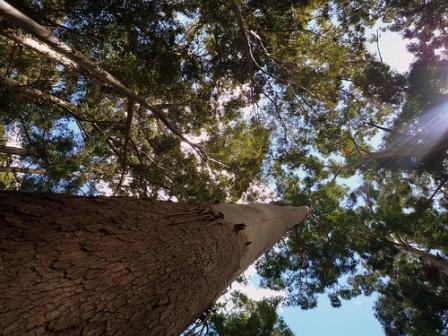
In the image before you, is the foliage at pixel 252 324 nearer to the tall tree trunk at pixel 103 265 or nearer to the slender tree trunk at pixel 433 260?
the tall tree trunk at pixel 103 265

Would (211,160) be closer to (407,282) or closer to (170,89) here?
(170,89)

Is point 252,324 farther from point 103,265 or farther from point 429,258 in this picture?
point 429,258

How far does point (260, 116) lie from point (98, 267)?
8781mm

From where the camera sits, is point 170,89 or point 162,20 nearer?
point 162,20

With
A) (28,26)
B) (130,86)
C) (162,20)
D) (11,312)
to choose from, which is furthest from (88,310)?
(162,20)

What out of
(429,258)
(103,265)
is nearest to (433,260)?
(429,258)

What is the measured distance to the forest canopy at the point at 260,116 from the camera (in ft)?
24.6

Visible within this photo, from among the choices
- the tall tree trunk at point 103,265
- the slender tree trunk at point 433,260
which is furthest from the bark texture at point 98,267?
the slender tree trunk at point 433,260

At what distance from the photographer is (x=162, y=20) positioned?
24.8 ft

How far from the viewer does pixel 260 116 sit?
10094mm

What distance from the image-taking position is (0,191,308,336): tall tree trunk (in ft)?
4.49

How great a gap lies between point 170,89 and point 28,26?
14.7ft

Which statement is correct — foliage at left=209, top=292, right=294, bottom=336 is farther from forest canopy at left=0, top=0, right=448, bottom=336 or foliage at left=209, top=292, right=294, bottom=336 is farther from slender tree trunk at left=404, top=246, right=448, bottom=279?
slender tree trunk at left=404, top=246, right=448, bottom=279

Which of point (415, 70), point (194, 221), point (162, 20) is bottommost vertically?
point (194, 221)
